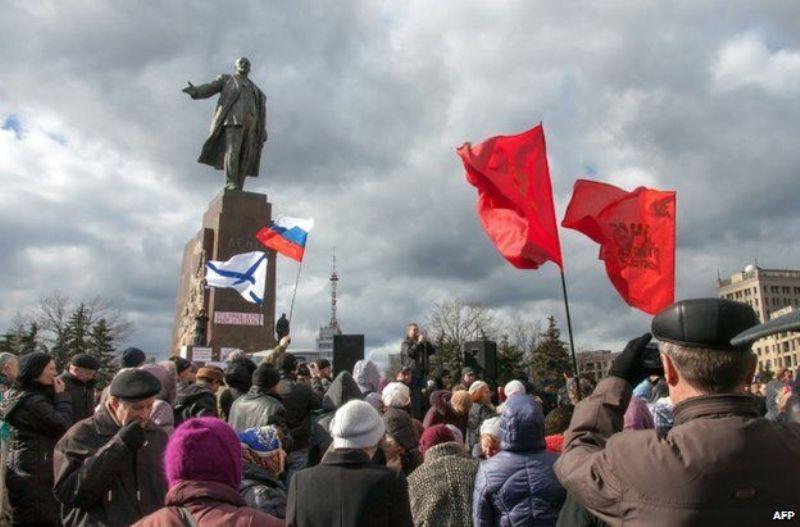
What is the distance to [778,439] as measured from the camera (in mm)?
1812

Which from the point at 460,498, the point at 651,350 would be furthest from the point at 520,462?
the point at 651,350

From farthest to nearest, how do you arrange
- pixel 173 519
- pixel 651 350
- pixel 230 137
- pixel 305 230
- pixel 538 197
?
1. pixel 230 137
2. pixel 305 230
3. pixel 538 197
4. pixel 173 519
5. pixel 651 350

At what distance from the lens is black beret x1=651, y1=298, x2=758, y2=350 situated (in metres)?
1.92

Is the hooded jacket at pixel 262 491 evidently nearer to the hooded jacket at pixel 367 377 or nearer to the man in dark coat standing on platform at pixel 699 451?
the man in dark coat standing on platform at pixel 699 451

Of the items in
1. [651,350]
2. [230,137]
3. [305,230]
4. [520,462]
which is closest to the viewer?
[651,350]

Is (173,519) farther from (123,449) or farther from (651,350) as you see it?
(651,350)

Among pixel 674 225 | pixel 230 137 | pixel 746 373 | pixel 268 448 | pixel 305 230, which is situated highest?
pixel 230 137

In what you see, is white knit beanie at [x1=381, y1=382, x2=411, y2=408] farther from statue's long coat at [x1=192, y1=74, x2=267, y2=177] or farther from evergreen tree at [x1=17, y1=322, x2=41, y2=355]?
evergreen tree at [x1=17, y1=322, x2=41, y2=355]

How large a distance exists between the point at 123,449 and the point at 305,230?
10158 mm

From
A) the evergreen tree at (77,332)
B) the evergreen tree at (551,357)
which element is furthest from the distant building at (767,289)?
the evergreen tree at (77,332)

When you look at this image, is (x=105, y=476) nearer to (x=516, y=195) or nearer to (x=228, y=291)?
(x=516, y=195)

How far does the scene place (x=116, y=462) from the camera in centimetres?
341

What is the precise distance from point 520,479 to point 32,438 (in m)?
3.43

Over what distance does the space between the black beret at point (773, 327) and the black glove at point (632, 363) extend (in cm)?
56
